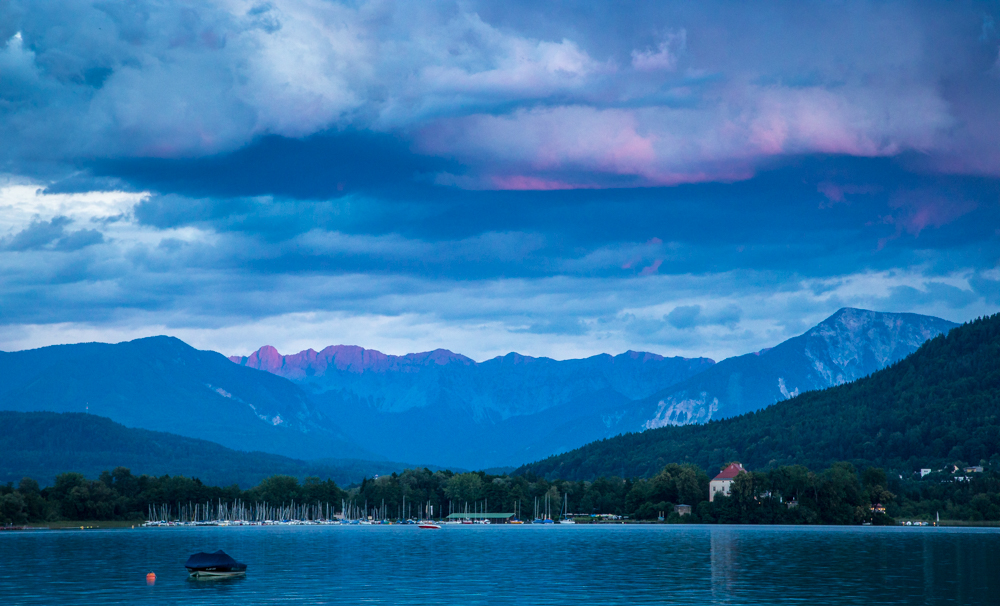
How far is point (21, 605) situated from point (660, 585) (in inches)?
2007

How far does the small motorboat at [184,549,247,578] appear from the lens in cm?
10250

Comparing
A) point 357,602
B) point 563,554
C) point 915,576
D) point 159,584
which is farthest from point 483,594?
point 563,554

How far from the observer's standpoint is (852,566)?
109062mm

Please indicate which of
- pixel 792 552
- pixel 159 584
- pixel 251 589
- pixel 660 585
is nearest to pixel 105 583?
pixel 159 584

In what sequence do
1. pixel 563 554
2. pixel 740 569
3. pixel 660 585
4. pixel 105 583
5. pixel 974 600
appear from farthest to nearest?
1. pixel 563 554
2. pixel 740 569
3. pixel 105 583
4. pixel 660 585
5. pixel 974 600

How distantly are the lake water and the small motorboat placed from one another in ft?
6.55

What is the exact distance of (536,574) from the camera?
341 ft

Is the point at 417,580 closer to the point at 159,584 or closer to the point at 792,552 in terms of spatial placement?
the point at 159,584

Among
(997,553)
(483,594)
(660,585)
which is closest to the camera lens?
(483,594)

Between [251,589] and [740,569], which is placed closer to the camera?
[251,589]

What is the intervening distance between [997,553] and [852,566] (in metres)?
31.0

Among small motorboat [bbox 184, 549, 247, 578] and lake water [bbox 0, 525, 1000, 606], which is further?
small motorboat [bbox 184, 549, 247, 578]

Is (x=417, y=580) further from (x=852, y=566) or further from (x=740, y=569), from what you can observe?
(x=852, y=566)

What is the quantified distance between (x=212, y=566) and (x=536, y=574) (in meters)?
32.0
